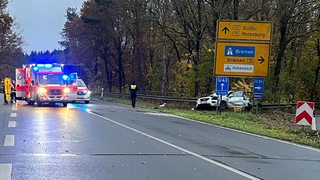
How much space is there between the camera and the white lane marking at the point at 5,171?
783 cm

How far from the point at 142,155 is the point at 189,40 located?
33.4m

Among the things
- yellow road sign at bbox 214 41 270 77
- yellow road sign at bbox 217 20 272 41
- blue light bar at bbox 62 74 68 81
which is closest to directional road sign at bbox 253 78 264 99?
yellow road sign at bbox 214 41 270 77

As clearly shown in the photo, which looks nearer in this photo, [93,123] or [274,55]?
[93,123]

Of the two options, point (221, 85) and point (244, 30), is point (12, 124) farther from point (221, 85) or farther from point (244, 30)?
point (244, 30)

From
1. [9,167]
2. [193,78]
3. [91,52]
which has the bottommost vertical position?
[9,167]

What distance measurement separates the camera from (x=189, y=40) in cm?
4331

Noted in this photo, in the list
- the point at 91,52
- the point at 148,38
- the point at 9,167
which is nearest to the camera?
the point at 9,167

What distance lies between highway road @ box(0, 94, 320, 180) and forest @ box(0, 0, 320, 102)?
58.8 ft

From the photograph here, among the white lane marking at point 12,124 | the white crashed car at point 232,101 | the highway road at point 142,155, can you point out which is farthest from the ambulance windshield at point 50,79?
the highway road at point 142,155

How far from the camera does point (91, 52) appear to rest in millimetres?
71062

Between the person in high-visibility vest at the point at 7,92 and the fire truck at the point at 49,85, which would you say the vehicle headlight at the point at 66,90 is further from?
the person in high-visibility vest at the point at 7,92

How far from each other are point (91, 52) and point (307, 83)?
34.0m

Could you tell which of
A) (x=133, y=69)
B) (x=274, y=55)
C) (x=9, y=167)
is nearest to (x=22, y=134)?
(x=9, y=167)

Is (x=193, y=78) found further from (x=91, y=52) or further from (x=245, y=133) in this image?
(x=91, y=52)
